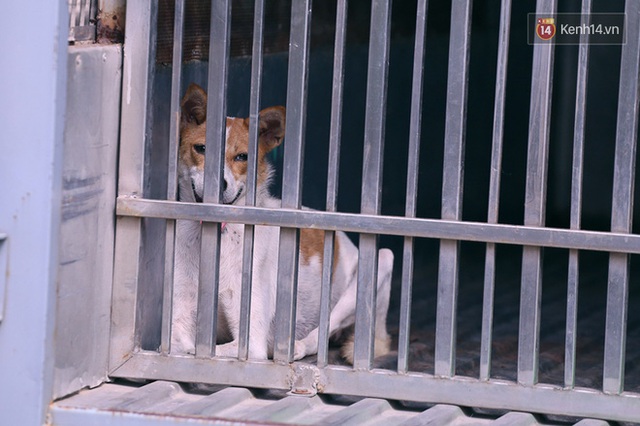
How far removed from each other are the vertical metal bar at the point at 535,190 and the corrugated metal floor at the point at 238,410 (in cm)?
20

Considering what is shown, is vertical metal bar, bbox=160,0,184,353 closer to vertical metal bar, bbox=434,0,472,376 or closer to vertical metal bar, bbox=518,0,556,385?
vertical metal bar, bbox=434,0,472,376

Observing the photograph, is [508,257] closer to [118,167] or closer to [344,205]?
[344,205]

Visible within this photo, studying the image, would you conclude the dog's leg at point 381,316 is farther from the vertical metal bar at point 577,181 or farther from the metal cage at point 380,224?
the vertical metal bar at point 577,181

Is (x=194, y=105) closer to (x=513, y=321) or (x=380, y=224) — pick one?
(x=380, y=224)

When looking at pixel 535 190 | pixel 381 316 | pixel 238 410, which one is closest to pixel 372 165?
pixel 535 190

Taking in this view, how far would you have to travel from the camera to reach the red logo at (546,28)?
2886 millimetres

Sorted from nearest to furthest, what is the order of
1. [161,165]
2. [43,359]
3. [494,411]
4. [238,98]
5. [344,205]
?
[43,359] < [494,411] < [161,165] < [238,98] < [344,205]

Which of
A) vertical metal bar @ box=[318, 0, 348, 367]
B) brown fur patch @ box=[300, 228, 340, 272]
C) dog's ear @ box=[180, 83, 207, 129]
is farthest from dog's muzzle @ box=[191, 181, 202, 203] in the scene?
vertical metal bar @ box=[318, 0, 348, 367]

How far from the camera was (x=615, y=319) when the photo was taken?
288 cm

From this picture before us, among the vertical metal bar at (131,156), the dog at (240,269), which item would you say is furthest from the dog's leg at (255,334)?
the vertical metal bar at (131,156)

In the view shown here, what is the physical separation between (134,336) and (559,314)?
110 inches

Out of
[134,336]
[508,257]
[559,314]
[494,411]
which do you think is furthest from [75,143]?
[508,257]

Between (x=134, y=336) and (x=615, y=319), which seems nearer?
(x=615, y=319)

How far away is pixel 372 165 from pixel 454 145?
10.5 inches
